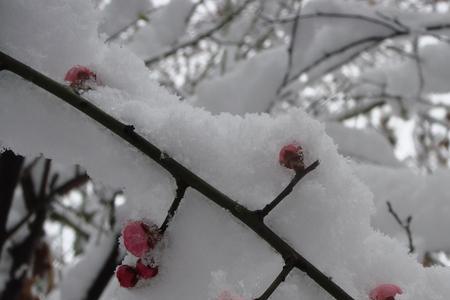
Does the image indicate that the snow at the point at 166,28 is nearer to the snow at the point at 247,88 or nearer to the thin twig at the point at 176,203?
the snow at the point at 247,88

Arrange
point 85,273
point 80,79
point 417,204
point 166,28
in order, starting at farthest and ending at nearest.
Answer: point 166,28 → point 85,273 → point 417,204 → point 80,79

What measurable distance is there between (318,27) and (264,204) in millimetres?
1898

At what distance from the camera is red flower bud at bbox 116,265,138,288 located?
3.00 ft

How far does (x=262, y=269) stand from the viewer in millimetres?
965

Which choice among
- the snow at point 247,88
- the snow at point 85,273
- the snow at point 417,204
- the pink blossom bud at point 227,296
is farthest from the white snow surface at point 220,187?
the snow at point 247,88

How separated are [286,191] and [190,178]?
0.16 meters

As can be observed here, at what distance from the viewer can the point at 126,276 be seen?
914 millimetres

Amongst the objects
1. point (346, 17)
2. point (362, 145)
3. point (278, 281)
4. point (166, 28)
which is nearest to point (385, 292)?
point (278, 281)

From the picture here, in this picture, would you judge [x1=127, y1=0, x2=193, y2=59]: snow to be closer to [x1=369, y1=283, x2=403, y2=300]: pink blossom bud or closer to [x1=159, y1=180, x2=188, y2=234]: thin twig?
[x1=159, y1=180, x2=188, y2=234]: thin twig

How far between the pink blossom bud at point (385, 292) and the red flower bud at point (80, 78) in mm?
657

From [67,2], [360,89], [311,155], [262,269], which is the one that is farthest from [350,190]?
[360,89]

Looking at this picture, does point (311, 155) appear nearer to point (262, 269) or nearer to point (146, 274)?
point (262, 269)

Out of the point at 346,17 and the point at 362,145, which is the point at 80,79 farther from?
the point at 362,145

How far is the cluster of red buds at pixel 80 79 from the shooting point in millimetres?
1030
